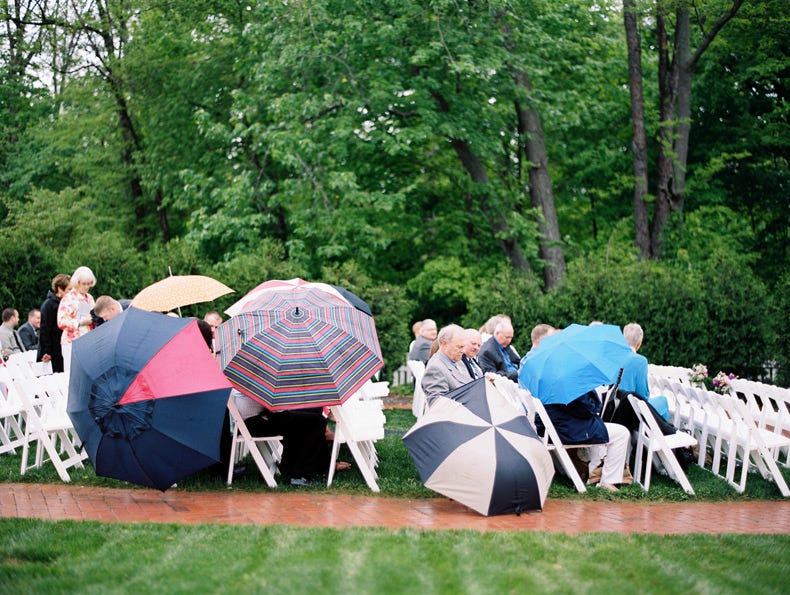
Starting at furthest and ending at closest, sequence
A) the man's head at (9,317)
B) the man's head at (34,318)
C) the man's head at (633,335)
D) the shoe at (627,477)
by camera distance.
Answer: the man's head at (34,318), the man's head at (9,317), the man's head at (633,335), the shoe at (627,477)

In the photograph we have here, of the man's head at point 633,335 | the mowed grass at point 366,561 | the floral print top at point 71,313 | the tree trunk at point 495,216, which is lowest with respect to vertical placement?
the mowed grass at point 366,561

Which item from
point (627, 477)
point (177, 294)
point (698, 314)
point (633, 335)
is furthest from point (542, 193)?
Result: point (627, 477)

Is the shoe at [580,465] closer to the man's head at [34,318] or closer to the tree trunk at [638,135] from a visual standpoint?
the man's head at [34,318]

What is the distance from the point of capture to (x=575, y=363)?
855cm

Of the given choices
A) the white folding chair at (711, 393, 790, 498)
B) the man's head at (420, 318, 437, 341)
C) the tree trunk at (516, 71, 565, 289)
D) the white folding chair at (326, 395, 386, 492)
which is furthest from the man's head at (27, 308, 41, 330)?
the tree trunk at (516, 71, 565, 289)

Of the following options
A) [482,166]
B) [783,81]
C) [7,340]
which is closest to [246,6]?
[482,166]

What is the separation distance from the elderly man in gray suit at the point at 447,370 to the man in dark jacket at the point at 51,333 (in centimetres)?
511

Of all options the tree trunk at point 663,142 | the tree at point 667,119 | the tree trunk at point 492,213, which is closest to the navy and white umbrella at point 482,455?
the tree trunk at point 492,213

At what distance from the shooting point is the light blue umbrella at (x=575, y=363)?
846 centimetres

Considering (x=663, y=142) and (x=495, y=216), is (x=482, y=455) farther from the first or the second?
(x=663, y=142)

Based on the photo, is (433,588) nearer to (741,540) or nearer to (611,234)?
(741,540)

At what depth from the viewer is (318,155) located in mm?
19531

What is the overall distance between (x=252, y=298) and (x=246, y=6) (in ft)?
50.6

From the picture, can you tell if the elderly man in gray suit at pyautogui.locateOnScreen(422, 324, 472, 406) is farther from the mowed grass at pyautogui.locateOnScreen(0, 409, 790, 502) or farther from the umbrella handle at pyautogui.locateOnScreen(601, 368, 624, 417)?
the umbrella handle at pyautogui.locateOnScreen(601, 368, 624, 417)
